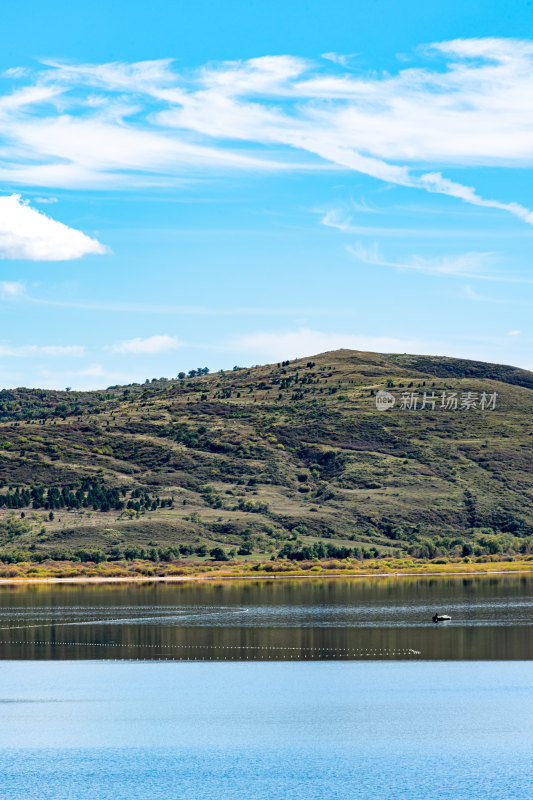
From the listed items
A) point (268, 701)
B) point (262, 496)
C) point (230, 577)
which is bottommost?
point (230, 577)

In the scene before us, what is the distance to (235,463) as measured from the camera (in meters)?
189

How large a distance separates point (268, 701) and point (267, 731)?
20.3 feet

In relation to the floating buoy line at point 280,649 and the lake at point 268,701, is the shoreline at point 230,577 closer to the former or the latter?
the lake at point 268,701

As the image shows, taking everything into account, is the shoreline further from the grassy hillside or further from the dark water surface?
the dark water surface

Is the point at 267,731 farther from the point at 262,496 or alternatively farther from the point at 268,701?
the point at 262,496

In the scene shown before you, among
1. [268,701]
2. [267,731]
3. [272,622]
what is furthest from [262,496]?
[267,731]

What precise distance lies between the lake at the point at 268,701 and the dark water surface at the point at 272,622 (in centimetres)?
25

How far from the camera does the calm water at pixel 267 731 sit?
36.8 metres

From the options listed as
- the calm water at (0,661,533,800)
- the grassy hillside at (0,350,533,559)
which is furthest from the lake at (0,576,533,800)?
the grassy hillside at (0,350,533,559)

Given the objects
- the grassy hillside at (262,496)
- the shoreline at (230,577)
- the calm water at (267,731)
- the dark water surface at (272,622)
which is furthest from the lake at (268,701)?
the grassy hillside at (262,496)

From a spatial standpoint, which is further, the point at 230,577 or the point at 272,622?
the point at 230,577

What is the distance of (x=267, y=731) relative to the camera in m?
44.6

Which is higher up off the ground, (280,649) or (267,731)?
(267,731)

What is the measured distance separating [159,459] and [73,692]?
13383 centimetres
